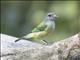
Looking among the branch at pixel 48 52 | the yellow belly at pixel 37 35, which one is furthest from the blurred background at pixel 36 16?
the branch at pixel 48 52

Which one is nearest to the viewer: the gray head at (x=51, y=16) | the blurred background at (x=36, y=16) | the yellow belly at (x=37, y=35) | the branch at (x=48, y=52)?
the branch at (x=48, y=52)

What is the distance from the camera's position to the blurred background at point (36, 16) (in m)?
7.96

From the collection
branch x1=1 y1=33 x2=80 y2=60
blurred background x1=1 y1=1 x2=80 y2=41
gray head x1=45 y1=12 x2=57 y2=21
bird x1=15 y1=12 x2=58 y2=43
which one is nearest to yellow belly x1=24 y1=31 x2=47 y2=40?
bird x1=15 y1=12 x2=58 y2=43

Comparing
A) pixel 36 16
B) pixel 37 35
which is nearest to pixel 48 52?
pixel 37 35

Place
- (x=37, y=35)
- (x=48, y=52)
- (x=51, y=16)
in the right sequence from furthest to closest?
(x=51, y=16) < (x=37, y=35) < (x=48, y=52)

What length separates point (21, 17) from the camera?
8.21m

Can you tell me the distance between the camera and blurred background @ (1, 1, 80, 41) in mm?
7961

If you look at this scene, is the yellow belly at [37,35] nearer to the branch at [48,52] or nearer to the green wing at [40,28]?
the green wing at [40,28]

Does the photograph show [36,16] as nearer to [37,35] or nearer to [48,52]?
[37,35]

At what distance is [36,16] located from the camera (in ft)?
26.4

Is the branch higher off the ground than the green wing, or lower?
higher

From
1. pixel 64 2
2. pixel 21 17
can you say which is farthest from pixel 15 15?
pixel 64 2

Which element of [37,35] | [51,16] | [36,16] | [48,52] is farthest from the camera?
[36,16]

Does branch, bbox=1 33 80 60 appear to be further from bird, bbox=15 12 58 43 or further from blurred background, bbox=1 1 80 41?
blurred background, bbox=1 1 80 41
